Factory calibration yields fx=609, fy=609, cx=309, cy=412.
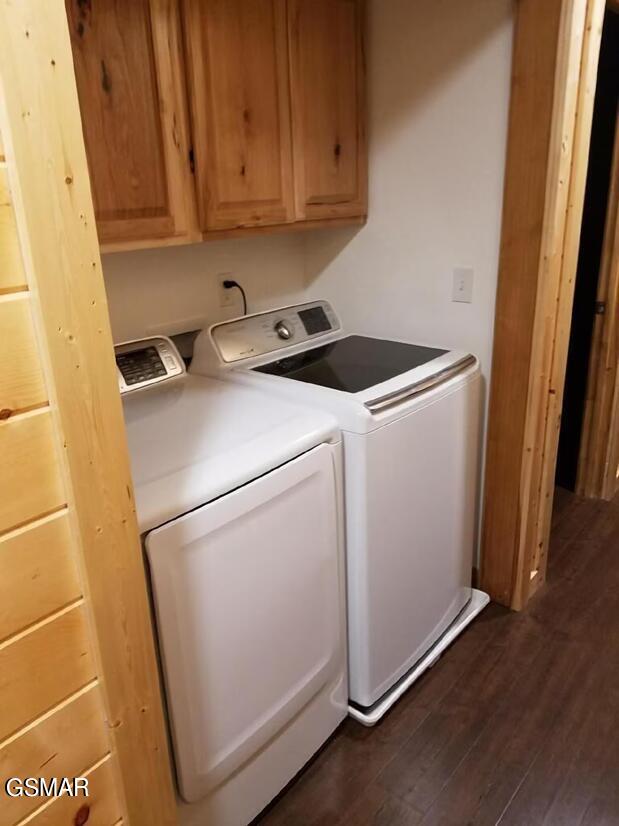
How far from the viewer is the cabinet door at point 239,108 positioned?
1532mm

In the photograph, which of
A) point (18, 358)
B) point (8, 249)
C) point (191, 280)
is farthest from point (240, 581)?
point (191, 280)

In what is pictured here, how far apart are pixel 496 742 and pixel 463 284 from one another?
4.55 feet

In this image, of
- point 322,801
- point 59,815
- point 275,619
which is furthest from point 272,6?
point 322,801

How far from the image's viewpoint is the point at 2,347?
76 cm

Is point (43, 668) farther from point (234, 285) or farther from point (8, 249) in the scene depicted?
point (234, 285)

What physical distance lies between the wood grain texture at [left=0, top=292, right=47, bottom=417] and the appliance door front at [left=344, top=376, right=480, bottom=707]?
2.89 feet

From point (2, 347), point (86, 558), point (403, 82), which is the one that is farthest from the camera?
point (403, 82)

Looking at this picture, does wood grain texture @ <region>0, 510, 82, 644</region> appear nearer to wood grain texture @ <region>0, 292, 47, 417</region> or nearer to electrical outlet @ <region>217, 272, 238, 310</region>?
wood grain texture @ <region>0, 292, 47, 417</region>

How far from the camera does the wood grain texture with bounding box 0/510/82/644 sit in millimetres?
814

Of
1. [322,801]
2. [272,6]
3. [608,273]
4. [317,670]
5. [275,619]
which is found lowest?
[322,801]

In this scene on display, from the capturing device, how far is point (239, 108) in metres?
1.64

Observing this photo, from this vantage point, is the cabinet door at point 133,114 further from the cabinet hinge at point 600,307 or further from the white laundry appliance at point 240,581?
the cabinet hinge at point 600,307

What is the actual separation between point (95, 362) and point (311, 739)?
1276mm

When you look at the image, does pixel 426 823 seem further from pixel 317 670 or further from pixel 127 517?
pixel 127 517
